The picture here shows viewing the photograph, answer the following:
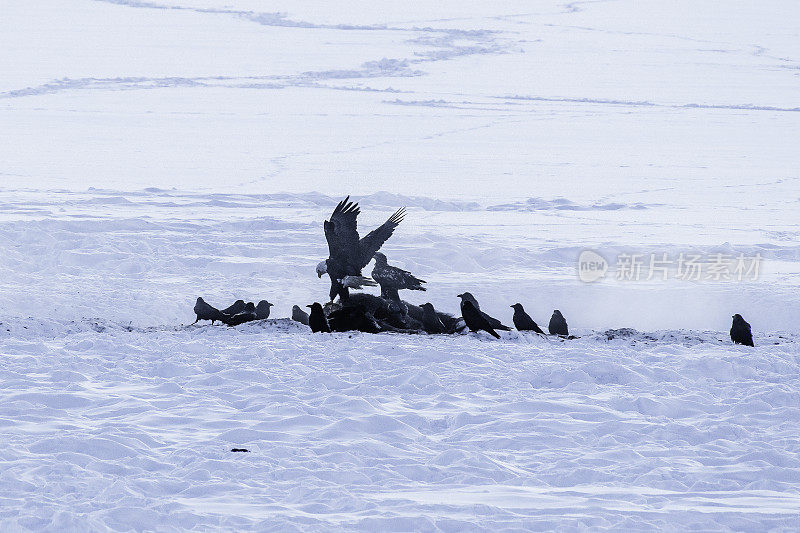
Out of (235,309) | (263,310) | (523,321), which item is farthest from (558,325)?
(235,309)

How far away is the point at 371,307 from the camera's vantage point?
11.0 m

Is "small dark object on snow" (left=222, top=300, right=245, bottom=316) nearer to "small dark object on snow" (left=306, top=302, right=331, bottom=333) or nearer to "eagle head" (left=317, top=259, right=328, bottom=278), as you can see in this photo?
"small dark object on snow" (left=306, top=302, right=331, bottom=333)

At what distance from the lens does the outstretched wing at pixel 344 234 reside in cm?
1001

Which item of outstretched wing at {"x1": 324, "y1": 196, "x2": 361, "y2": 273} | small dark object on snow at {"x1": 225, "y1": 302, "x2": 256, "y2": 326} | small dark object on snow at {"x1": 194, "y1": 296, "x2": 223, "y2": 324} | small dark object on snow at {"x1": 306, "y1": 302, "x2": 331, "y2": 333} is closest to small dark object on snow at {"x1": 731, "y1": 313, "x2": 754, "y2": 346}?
outstretched wing at {"x1": 324, "y1": 196, "x2": 361, "y2": 273}

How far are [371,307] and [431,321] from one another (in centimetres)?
71

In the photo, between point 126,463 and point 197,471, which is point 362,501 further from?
point 126,463

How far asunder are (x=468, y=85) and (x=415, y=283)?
22491 millimetres

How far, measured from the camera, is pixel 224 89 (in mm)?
31500

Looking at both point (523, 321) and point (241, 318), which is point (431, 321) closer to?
Result: point (523, 321)

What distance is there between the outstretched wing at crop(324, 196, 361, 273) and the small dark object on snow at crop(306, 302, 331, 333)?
1.72 ft

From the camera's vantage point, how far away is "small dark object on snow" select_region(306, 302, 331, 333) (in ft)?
33.9

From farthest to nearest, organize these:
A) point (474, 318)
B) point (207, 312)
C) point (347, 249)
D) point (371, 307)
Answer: point (207, 312) < point (371, 307) < point (474, 318) < point (347, 249)

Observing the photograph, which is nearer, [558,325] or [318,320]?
[318,320]

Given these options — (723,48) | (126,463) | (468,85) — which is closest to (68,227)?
(126,463)
